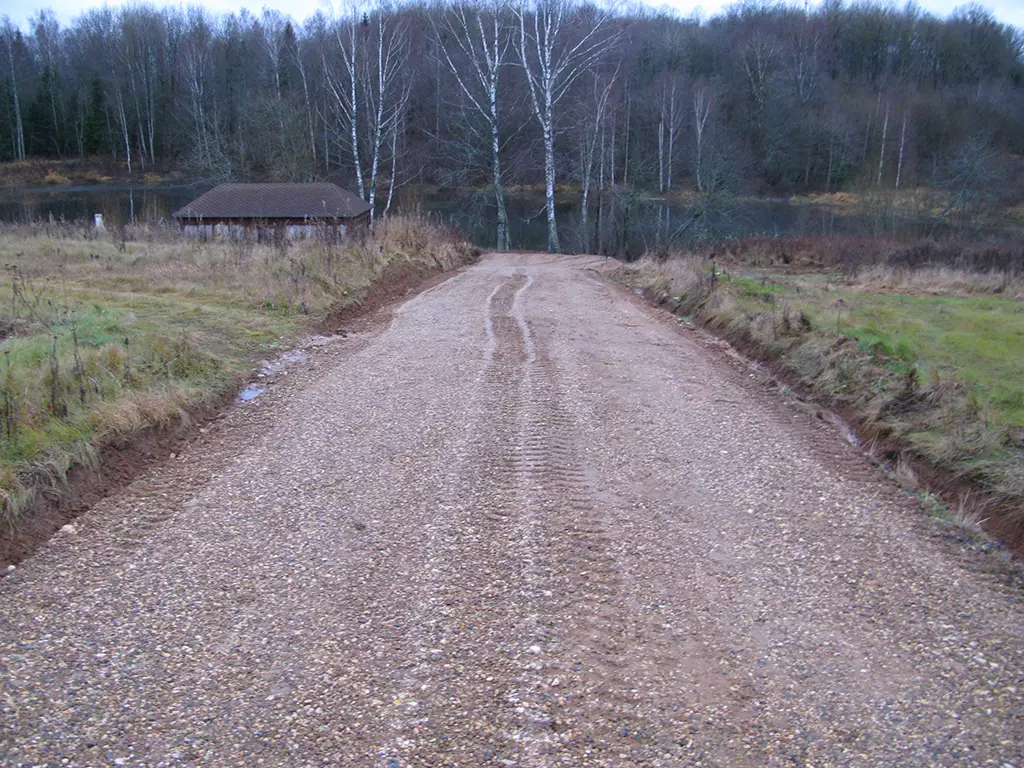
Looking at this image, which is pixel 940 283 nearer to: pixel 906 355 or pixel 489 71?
pixel 906 355

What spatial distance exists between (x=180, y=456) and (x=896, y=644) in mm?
5232

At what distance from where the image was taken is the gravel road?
326 cm

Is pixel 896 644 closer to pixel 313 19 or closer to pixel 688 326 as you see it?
pixel 688 326

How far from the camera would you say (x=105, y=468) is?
19.4 feet

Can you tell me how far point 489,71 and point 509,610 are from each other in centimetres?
3179

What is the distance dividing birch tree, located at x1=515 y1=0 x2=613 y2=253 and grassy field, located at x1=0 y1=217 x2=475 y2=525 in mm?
13444

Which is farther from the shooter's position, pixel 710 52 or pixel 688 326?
pixel 710 52

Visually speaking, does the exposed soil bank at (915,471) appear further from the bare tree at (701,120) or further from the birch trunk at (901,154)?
the birch trunk at (901,154)

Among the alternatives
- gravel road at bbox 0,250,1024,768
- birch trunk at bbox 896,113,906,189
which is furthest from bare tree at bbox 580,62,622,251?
gravel road at bbox 0,250,1024,768

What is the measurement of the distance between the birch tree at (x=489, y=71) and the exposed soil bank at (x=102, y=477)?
25.2m

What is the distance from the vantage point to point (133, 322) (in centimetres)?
938

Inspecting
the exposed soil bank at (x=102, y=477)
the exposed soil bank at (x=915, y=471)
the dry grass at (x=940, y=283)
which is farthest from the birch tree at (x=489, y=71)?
the exposed soil bank at (x=102, y=477)

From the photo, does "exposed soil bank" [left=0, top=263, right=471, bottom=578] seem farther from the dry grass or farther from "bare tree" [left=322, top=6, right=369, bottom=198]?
"bare tree" [left=322, top=6, right=369, bottom=198]

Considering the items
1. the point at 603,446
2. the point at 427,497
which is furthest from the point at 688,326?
the point at 427,497
